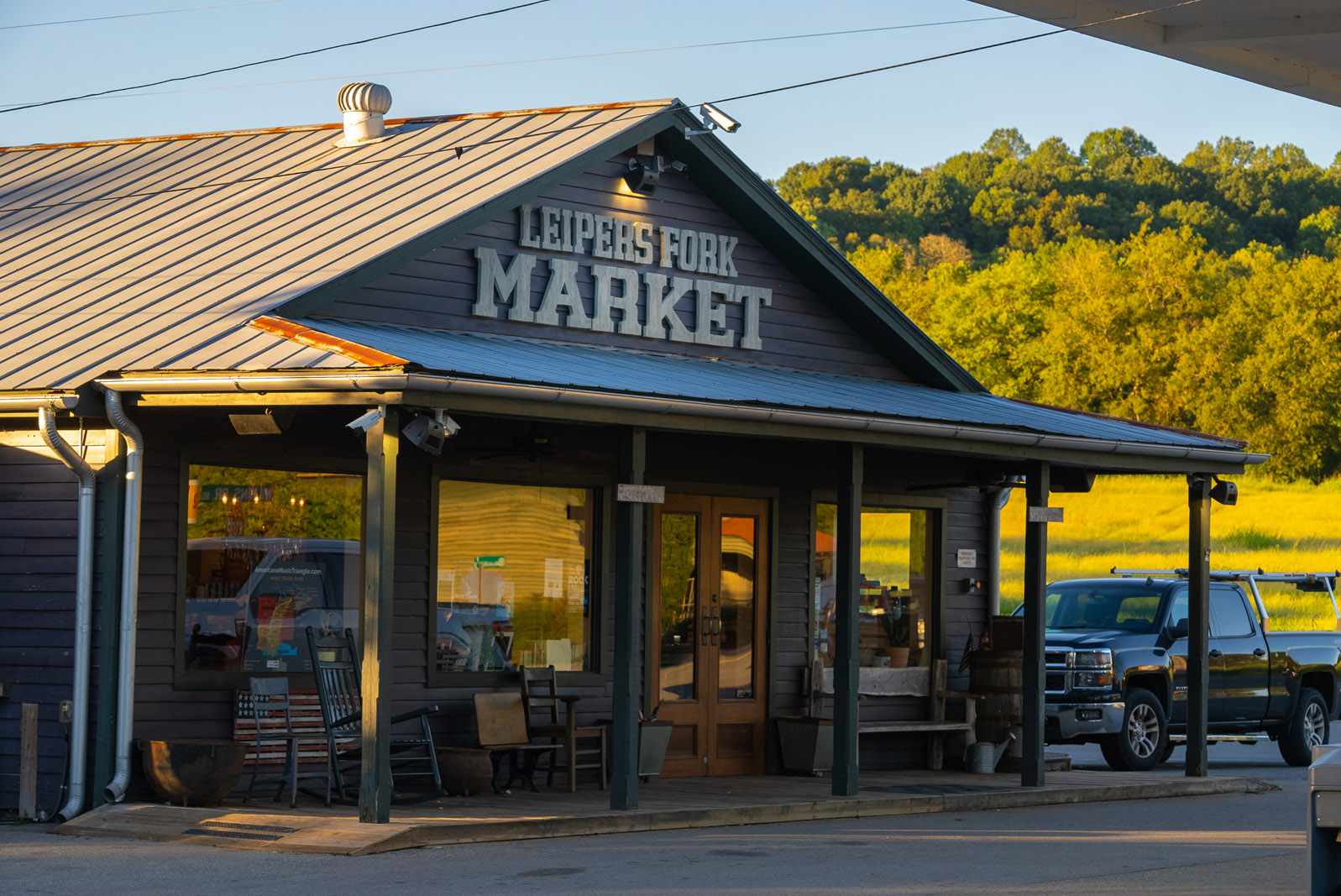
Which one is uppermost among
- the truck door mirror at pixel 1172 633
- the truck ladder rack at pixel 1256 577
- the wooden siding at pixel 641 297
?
the wooden siding at pixel 641 297

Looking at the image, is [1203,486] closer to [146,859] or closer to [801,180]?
[146,859]

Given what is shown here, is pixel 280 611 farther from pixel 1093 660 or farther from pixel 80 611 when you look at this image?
pixel 1093 660

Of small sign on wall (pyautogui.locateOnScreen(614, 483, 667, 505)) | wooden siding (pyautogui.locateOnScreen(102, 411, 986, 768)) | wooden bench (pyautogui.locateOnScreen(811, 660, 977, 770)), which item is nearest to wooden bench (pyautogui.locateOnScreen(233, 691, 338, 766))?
wooden siding (pyautogui.locateOnScreen(102, 411, 986, 768))

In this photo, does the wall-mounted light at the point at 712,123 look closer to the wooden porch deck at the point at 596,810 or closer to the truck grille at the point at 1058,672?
the wooden porch deck at the point at 596,810

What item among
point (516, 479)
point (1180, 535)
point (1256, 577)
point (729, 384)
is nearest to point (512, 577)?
point (516, 479)

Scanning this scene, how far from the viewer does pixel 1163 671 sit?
18344mm

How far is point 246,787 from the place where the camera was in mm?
12688

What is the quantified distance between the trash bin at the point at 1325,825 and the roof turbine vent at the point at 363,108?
11.2 meters

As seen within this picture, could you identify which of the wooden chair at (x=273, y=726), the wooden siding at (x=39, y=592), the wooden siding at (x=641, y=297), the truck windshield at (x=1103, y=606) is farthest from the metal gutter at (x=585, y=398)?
the truck windshield at (x=1103, y=606)

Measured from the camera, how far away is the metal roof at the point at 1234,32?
7.56m

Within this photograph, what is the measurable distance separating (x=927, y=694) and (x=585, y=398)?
263 inches

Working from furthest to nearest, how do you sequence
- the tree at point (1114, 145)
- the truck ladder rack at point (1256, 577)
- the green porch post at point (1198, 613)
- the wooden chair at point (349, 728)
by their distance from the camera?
the tree at point (1114, 145) → the truck ladder rack at point (1256, 577) → the green porch post at point (1198, 613) → the wooden chair at point (349, 728)

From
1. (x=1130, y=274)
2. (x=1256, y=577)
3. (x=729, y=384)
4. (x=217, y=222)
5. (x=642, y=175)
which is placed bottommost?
(x=1256, y=577)

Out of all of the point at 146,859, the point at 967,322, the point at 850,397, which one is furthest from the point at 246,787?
the point at 967,322
